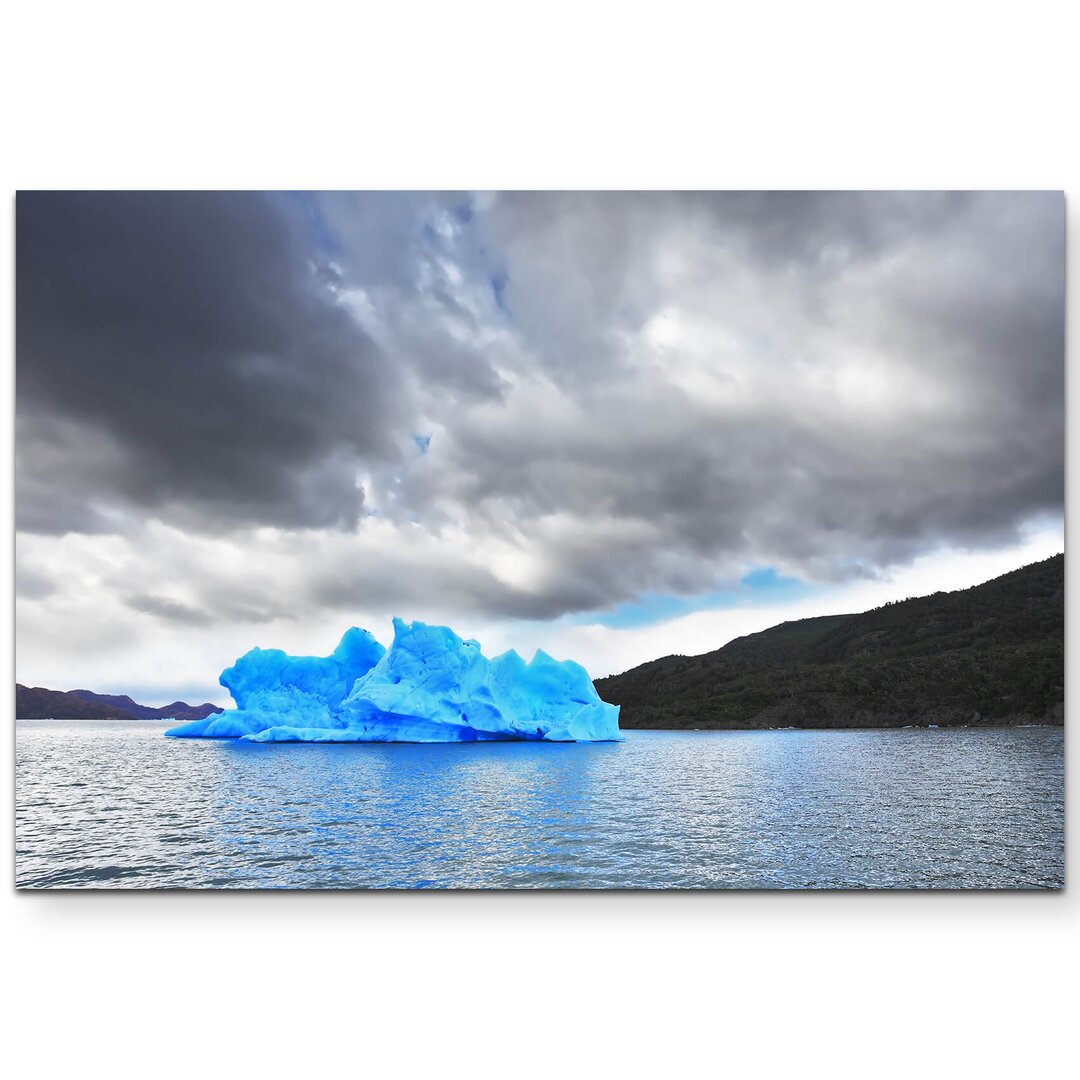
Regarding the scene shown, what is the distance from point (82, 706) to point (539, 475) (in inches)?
191

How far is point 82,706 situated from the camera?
6.01 meters

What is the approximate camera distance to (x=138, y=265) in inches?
181

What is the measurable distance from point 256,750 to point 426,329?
13.9 m

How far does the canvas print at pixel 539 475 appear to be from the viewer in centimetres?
435

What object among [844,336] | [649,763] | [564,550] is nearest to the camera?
[844,336]

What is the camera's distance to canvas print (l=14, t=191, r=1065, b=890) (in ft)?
14.3

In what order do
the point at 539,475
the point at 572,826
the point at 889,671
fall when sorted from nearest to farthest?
the point at 539,475 < the point at 572,826 < the point at 889,671
